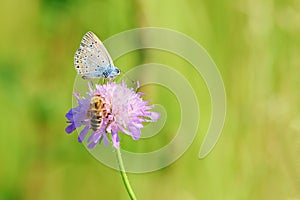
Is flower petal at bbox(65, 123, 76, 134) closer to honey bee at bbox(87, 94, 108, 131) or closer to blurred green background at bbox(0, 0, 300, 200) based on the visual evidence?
honey bee at bbox(87, 94, 108, 131)

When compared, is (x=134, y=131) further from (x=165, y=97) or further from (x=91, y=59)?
(x=165, y=97)

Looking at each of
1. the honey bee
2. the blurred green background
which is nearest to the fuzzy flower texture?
the honey bee

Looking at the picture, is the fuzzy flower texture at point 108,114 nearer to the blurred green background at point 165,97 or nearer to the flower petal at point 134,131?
the flower petal at point 134,131

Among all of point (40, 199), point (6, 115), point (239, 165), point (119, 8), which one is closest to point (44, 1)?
point (119, 8)

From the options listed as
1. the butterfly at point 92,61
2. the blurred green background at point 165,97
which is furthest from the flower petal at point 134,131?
the blurred green background at point 165,97

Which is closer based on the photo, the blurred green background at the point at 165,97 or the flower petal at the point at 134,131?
the flower petal at the point at 134,131

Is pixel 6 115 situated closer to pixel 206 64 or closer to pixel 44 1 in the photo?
pixel 44 1
